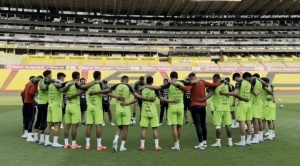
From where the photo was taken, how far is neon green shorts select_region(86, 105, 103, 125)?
27.3ft

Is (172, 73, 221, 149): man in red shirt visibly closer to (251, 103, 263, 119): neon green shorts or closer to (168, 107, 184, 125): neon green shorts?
(168, 107, 184, 125): neon green shorts

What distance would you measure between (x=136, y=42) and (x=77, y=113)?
53.4 m

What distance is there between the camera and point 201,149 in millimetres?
8359

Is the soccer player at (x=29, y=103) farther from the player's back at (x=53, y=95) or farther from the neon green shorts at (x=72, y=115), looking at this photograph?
the neon green shorts at (x=72, y=115)

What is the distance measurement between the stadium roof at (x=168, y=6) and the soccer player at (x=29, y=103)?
49273 mm

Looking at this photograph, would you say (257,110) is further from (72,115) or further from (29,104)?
(29,104)

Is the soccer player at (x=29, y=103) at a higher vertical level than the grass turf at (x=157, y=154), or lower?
higher

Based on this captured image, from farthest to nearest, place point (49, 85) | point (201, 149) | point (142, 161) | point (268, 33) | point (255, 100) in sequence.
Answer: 1. point (268, 33)
2. point (255, 100)
3. point (49, 85)
4. point (201, 149)
5. point (142, 161)

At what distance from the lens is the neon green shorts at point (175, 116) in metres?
8.36

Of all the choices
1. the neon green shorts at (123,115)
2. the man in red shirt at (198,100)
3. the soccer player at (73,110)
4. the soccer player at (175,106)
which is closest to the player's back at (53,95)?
the soccer player at (73,110)

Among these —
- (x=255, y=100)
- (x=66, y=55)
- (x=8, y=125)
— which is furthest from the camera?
(x=66, y=55)

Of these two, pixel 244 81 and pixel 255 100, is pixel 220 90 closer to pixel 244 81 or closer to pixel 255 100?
pixel 244 81

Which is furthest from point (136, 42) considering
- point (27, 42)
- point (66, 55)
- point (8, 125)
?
point (8, 125)

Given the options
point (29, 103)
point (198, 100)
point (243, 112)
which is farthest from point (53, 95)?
point (243, 112)
